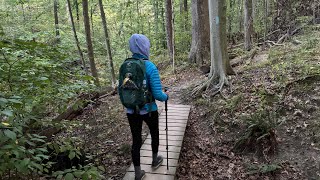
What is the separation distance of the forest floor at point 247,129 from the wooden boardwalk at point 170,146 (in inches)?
14.5

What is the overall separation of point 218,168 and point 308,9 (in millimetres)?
13625

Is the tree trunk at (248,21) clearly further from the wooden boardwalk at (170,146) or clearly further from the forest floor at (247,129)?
the wooden boardwalk at (170,146)

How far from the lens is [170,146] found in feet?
19.0

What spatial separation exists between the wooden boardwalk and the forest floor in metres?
0.37

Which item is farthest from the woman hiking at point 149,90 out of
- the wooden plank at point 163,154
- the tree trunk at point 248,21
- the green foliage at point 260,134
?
the tree trunk at point 248,21

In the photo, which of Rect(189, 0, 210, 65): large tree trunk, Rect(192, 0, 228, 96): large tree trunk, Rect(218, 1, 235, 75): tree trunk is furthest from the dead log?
Rect(189, 0, 210, 65): large tree trunk

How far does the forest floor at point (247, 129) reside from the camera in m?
5.48

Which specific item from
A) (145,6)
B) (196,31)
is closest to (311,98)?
(196,31)

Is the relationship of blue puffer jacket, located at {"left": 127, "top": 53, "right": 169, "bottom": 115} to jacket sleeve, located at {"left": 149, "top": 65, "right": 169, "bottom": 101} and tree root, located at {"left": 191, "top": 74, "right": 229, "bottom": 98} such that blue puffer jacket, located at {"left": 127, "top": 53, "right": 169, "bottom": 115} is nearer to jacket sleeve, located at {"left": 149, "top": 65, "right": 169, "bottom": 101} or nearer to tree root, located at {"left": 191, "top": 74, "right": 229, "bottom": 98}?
jacket sleeve, located at {"left": 149, "top": 65, "right": 169, "bottom": 101}

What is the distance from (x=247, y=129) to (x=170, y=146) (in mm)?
1889

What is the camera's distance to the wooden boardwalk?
187 inches

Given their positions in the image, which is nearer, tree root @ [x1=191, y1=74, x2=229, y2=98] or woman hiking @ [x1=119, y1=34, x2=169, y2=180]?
woman hiking @ [x1=119, y1=34, x2=169, y2=180]

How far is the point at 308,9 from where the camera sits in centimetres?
1538

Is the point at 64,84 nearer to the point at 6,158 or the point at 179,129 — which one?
the point at 6,158
